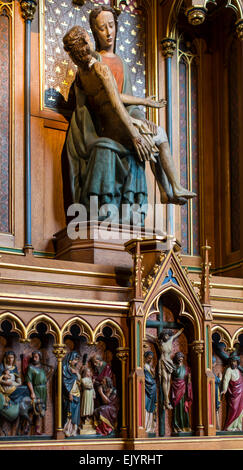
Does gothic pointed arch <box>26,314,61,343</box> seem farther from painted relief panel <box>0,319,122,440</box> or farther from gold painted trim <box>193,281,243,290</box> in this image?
gold painted trim <box>193,281,243,290</box>

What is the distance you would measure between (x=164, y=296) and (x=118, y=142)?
2717mm

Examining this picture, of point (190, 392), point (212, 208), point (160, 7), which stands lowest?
point (190, 392)

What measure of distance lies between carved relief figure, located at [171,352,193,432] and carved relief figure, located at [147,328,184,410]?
0.27 feet

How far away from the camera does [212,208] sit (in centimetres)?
1561

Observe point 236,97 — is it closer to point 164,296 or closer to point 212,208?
point 212,208

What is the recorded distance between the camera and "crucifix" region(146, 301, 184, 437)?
11680 millimetres

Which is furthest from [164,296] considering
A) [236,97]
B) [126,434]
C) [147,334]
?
[236,97]

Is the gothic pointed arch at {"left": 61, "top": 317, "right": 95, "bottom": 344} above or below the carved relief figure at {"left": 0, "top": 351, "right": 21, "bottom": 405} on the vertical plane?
above

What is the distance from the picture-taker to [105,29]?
1413 centimetres

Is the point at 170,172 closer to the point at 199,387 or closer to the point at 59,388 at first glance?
the point at 199,387

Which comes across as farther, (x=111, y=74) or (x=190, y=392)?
(x=111, y=74)

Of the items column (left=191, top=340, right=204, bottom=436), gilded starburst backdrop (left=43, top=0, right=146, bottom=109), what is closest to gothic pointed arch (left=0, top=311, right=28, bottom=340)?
column (left=191, top=340, right=204, bottom=436)

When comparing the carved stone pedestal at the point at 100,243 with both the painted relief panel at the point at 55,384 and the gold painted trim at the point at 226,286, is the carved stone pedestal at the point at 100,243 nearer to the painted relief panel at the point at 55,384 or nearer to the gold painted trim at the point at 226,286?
the gold painted trim at the point at 226,286
